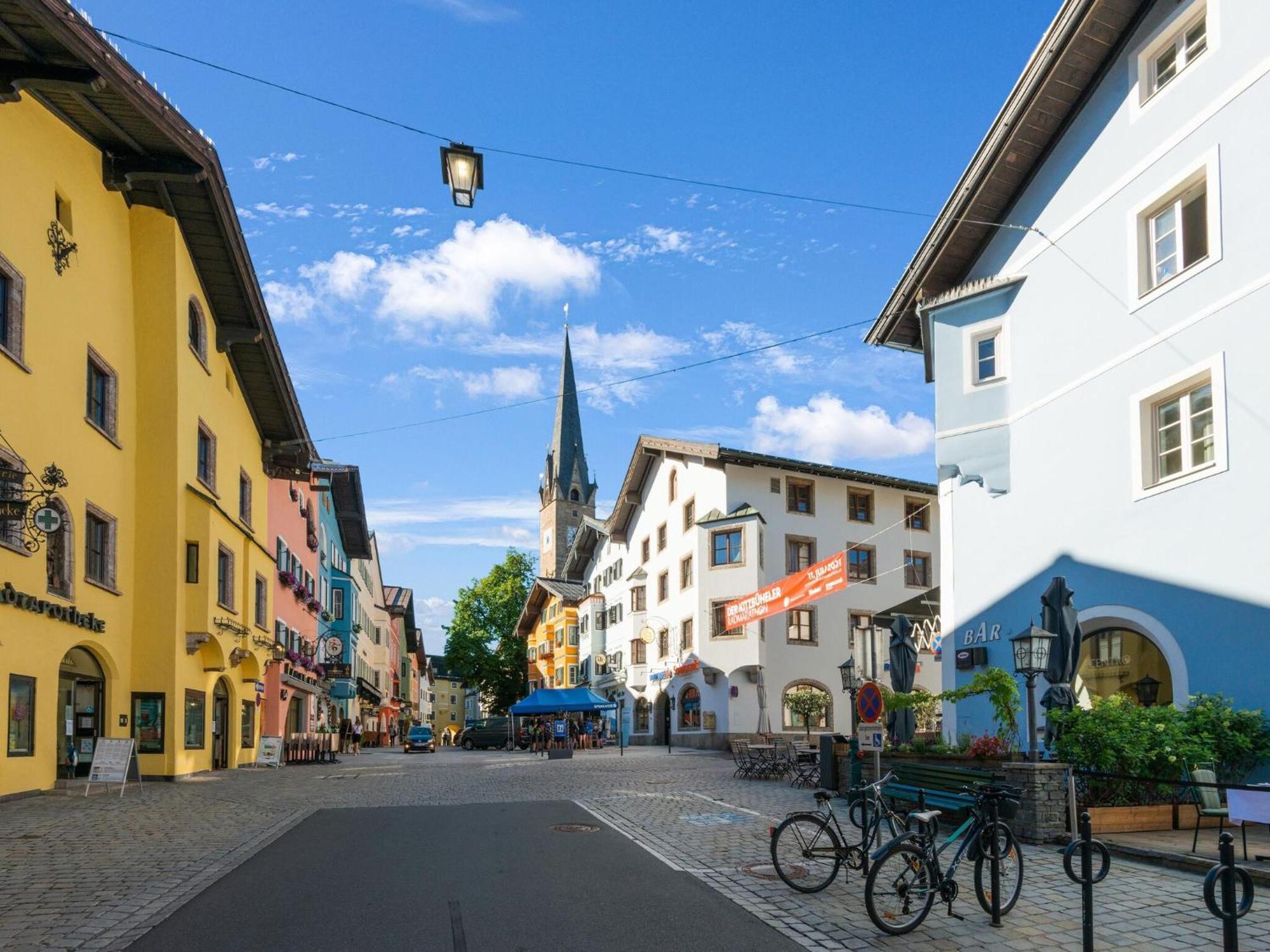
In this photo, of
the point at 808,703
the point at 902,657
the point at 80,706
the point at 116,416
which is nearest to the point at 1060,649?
the point at 902,657

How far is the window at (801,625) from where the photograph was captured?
152 ft

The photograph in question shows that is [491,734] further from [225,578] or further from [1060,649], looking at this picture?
[1060,649]

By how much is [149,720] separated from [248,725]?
8.75 m

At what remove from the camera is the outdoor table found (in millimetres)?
9555

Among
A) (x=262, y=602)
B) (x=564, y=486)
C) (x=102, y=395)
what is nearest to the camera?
(x=102, y=395)

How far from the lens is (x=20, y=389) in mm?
18672

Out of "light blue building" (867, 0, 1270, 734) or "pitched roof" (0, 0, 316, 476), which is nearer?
"light blue building" (867, 0, 1270, 734)

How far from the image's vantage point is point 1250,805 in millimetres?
9656

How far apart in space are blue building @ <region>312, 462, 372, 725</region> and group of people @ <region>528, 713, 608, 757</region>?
8.15m

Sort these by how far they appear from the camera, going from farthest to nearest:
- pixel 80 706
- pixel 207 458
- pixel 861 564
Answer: pixel 861 564 → pixel 207 458 → pixel 80 706

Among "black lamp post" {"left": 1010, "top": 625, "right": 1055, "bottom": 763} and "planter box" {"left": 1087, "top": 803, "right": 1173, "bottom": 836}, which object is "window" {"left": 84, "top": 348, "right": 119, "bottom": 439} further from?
"planter box" {"left": 1087, "top": 803, "right": 1173, "bottom": 836}

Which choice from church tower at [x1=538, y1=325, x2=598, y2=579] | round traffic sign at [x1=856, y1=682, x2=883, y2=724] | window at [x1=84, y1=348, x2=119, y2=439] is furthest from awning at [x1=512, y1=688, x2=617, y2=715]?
church tower at [x1=538, y1=325, x2=598, y2=579]

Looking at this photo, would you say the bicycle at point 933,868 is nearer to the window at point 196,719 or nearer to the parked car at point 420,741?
the window at point 196,719

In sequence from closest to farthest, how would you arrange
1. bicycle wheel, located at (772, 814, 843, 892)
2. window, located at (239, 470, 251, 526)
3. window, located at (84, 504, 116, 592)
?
1. bicycle wheel, located at (772, 814, 843, 892)
2. window, located at (84, 504, 116, 592)
3. window, located at (239, 470, 251, 526)
